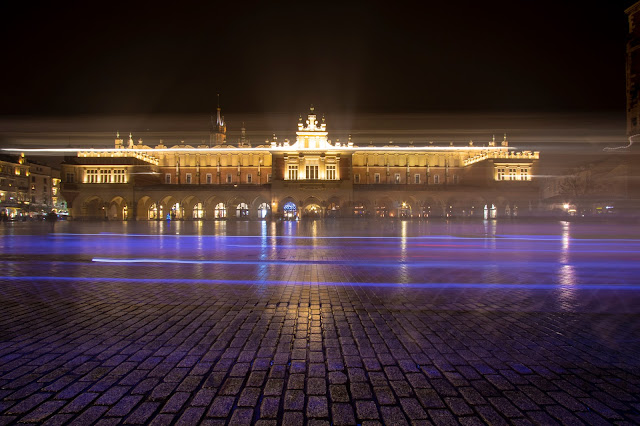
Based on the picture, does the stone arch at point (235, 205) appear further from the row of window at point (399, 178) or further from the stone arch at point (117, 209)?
the row of window at point (399, 178)

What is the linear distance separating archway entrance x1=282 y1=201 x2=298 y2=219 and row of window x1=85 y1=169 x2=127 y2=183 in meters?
27.9

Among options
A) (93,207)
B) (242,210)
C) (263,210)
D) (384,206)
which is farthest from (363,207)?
(93,207)

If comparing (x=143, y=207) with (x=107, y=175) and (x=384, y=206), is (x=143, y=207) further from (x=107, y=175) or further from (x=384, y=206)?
(x=384, y=206)

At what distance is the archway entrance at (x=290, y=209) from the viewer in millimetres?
55875

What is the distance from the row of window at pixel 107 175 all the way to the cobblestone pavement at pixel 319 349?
64.3m

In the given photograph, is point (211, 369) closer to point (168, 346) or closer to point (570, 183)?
point (168, 346)

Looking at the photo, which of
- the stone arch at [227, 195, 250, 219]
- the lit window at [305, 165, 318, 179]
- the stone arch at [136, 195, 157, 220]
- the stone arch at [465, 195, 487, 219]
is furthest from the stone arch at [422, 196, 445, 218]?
the stone arch at [136, 195, 157, 220]

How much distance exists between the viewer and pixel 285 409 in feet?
7.80

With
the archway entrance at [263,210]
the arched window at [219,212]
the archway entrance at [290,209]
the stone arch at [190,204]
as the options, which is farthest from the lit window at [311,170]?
the stone arch at [190,204]

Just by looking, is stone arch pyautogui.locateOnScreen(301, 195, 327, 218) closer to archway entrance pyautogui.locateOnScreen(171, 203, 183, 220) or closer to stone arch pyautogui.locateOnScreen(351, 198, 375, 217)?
stone arch pyautogui.locateOnScreen(351, 198, 375, 217)

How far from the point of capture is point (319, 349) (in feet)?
11.2

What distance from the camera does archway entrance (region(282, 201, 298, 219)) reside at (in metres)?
55.9

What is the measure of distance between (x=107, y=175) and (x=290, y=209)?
31693mm

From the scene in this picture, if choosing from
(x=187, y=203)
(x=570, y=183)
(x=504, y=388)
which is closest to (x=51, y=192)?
(x=187, y=203)
